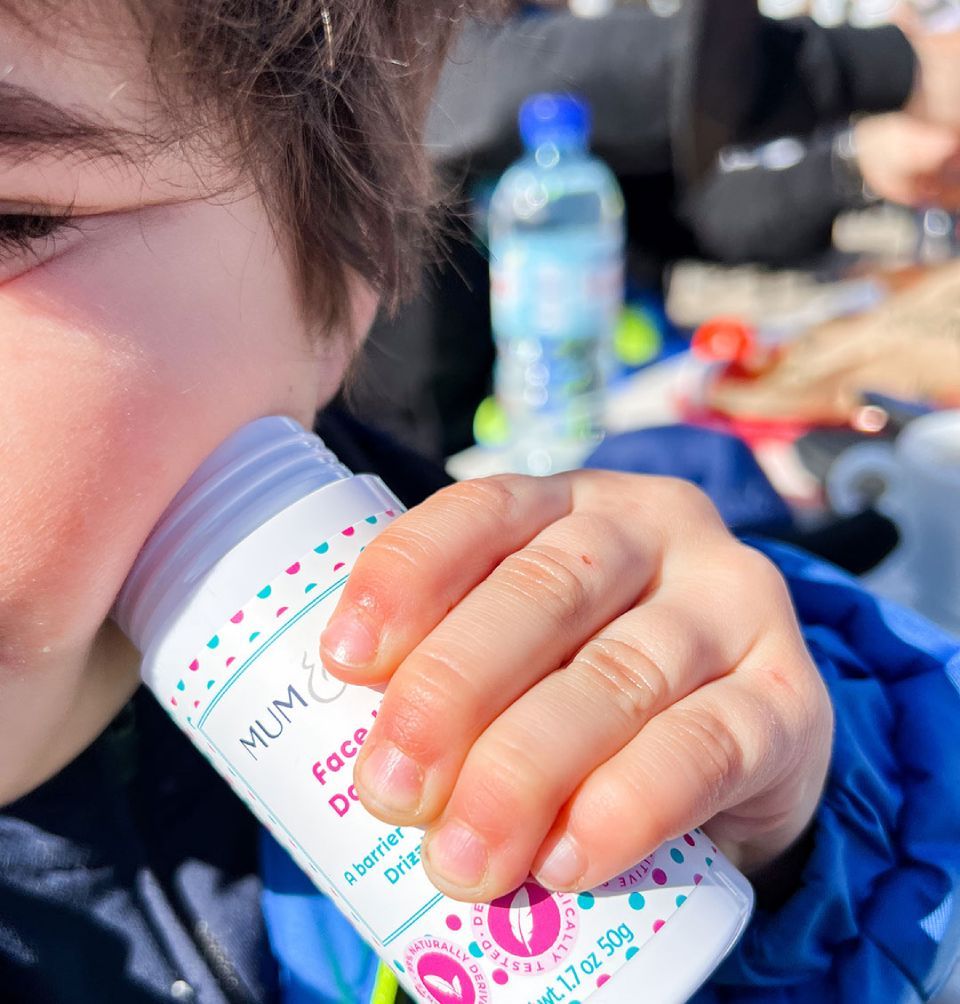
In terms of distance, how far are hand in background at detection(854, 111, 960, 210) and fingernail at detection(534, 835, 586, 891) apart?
1.43m

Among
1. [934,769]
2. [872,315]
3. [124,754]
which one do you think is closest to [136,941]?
[124,754]

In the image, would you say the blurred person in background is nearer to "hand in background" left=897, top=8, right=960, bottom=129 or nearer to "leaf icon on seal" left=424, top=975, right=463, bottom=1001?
"hand in background" left=897, top=8, right=960, bottom=129

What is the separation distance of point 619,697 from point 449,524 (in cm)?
11

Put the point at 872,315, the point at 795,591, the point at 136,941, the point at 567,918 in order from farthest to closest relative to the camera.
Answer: the point at 872,315 < the point at 795,591 < the point at 136,941 < the point at 567,918

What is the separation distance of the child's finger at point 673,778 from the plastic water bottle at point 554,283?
1067mm

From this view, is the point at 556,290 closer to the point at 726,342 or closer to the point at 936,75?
the point at 726,342

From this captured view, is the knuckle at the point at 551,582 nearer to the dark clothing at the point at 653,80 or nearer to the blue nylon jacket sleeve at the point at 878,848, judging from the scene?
the blue nylon jacket sleeve at the point at 878,848

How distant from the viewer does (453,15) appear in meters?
0.63

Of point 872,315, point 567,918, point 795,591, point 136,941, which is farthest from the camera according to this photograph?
point 872,315

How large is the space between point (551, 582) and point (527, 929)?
0.15 meters

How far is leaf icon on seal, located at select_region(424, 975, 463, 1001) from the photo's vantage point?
16.6 inches

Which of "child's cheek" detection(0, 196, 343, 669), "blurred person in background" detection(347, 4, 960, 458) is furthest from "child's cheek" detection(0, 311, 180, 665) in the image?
"blurred person in background" detection(347, 4, 960, 458)

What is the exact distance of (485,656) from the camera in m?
0.44

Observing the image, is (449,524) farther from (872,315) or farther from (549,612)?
(872,315)
